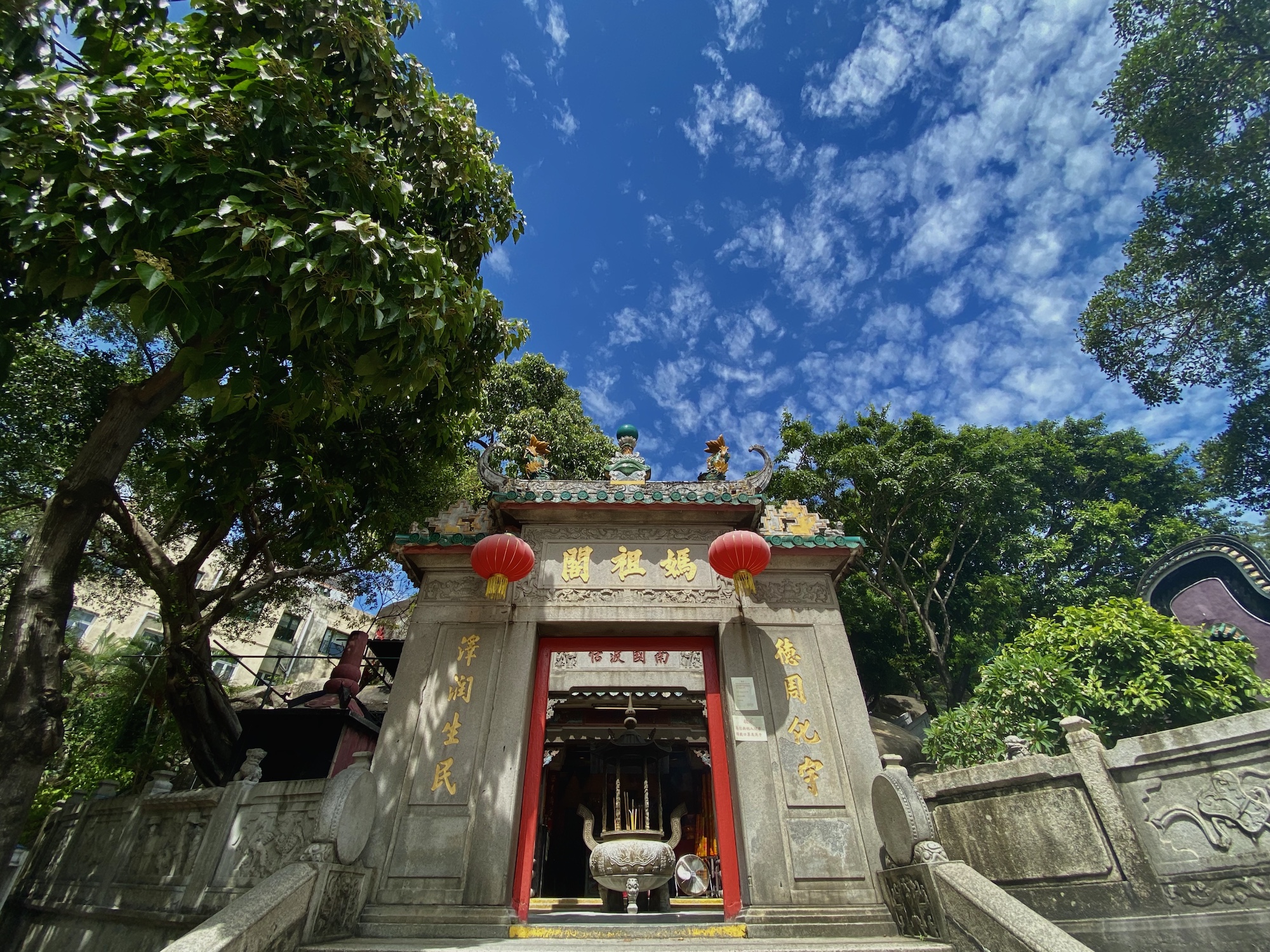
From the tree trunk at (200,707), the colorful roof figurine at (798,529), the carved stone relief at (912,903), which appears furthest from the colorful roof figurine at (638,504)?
the tree trunk at (200,707)

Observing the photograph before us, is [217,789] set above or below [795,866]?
above

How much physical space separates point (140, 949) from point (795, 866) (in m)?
7.18

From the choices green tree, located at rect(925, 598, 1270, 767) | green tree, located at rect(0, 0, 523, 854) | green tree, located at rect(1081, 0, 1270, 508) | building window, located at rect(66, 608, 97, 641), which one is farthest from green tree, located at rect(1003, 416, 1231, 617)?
building window, located at rect(66, 608, 97, 641)

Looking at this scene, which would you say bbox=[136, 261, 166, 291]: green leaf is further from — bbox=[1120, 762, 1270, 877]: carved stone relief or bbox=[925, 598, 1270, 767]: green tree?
bbox=[925, 598, 1270, 767]: green tree

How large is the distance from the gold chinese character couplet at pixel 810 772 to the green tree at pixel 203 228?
5.26 metres

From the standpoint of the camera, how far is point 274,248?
162 inches

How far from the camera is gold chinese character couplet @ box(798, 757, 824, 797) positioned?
5.74 m

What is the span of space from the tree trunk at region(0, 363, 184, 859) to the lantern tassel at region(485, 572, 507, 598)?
10.9 ft

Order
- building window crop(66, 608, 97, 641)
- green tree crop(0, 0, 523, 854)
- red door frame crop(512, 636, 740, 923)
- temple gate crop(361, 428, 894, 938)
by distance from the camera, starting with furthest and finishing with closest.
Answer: building window crop(66, 608, 97, 641), red door frame crop(512, 636, 740, 923), temple gate crop(361, 428, 894, 938), green tree crop(0, 0, 523, 854)

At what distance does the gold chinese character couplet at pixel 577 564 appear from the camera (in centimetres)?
706

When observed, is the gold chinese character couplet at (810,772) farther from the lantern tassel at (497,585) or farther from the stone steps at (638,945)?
the lantern tassel at (497,585)

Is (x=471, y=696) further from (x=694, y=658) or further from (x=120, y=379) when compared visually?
(x=120, y=379)

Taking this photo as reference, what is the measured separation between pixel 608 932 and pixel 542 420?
12960 millimetres

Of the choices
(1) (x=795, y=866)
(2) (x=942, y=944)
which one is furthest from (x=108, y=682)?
(2) (x=942, y=944)
